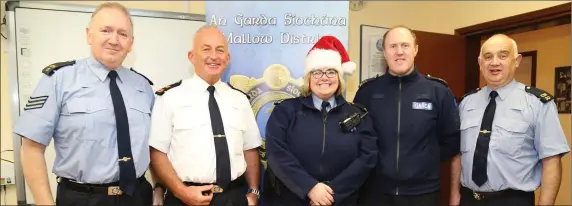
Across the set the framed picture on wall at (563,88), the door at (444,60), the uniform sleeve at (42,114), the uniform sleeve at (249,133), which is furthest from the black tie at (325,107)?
the framed picture on wall at (563,88)

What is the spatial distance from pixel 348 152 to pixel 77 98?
4.27ft

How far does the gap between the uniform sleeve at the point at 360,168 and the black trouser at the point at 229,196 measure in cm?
48

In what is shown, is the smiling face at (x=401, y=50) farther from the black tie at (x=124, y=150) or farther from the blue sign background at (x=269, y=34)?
the black tie at (x=124, y=150)

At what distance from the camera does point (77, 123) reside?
1.67 m

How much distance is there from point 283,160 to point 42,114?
1.10 metres

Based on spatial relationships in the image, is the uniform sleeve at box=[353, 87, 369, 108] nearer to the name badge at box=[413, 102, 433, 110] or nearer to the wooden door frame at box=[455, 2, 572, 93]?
the name badge at box=[413, 102, 433, 110]

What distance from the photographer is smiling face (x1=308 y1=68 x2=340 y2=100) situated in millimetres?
2004

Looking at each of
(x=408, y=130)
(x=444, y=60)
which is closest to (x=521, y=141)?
(x=408, y=130)

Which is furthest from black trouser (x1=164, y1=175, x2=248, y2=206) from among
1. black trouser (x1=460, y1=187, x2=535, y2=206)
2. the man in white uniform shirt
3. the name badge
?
black trouser (x1=460, y1=187, x2=535, y2=206)

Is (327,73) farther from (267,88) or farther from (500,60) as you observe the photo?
(500,60)

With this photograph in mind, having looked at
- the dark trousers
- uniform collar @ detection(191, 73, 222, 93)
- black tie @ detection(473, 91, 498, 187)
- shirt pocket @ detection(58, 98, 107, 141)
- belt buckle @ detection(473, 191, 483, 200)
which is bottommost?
the dark trousers

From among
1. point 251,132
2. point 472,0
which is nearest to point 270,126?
point 251,132

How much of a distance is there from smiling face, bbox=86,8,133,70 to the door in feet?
8.14

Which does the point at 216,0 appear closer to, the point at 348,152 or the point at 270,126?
the point at 270,126
